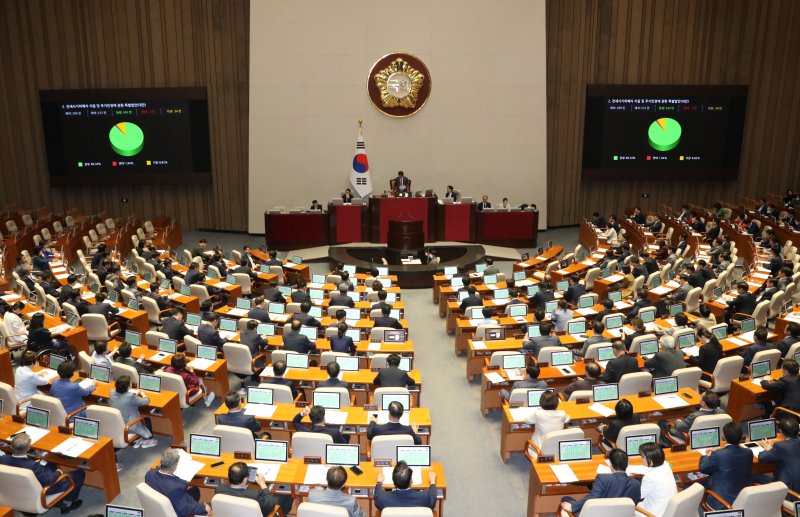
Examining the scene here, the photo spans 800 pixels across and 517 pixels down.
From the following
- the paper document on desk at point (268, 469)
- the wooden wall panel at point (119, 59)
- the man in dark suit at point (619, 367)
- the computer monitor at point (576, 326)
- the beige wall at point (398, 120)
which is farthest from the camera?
the wooden wall panel at point (119, 59)

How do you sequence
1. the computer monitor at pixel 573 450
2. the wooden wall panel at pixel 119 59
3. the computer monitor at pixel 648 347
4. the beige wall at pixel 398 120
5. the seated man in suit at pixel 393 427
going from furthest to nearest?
the wooden wall panel at pixel 119 59 < the beige wall at pixel 398 120 < the computer monitor at pixel 648 347 < the seated man in suit at pixel 393 427 < the computer monitor at pixel 573 450

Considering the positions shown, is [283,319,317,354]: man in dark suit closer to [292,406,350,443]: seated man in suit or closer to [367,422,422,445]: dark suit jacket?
[292,406,350,443]: seated man in suit

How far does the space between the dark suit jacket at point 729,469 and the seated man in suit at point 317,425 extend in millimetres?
4085

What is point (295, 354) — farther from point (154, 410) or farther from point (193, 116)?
point (193, 116)

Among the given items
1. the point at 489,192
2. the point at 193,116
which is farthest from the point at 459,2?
the point at 193,116

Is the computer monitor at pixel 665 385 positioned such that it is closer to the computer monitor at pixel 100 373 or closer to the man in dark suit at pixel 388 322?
the man in dark suit at pixel 388 322

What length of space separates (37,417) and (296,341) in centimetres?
391

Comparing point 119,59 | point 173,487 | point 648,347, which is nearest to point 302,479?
point 173,487

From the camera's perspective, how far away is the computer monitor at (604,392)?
8570 millimetres

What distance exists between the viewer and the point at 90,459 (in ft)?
24.2

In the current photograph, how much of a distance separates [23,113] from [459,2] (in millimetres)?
16480

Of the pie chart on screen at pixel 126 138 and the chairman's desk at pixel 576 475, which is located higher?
the pie chart on screen at pixel 126 138

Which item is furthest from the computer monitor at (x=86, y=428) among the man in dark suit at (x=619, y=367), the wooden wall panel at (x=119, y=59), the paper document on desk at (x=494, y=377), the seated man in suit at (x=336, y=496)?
the wooden wall panel at (x=119, y=59)

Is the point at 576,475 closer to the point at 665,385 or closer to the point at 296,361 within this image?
the point at 665,385
